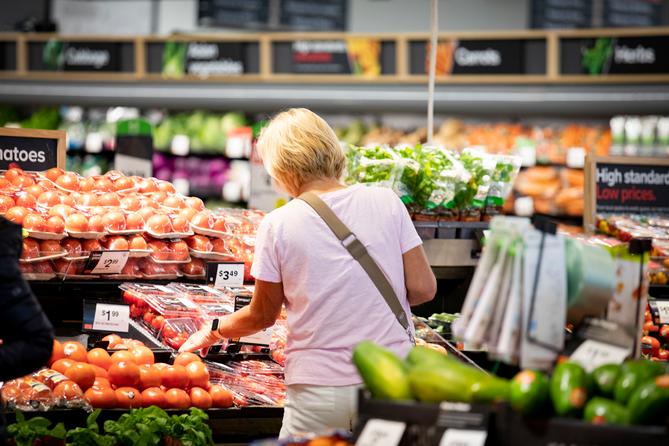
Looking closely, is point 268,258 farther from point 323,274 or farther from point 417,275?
point 417,275

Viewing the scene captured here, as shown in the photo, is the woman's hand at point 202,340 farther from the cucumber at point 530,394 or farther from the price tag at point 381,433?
the cucumber at point 530,394

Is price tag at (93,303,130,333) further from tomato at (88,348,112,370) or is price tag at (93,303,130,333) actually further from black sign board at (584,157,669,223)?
black sign board at (584,157,669,223)

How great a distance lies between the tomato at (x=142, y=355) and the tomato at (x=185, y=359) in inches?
3.6

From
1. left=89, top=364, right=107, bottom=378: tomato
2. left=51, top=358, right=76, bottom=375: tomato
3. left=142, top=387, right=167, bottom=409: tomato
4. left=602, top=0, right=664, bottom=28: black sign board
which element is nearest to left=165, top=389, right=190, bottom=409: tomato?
left=142, top=387, right=167, bottom=409: tomato

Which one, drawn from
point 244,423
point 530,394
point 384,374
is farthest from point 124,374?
point 530,394

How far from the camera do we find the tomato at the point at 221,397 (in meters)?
3.32

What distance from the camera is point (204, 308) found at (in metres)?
3.94

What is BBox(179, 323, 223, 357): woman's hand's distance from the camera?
3268 mm

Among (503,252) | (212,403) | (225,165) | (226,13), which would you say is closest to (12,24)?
(226,13)

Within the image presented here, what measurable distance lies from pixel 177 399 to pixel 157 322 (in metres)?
0.64

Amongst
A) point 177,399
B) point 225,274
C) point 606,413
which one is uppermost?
Answer: point 606,413

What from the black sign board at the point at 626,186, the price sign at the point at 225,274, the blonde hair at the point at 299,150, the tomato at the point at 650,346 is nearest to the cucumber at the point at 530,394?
the blonde hair at the point at 299,150

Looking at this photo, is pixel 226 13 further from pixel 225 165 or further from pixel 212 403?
pixel 212 403

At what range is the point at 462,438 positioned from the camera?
1766 millimetres
